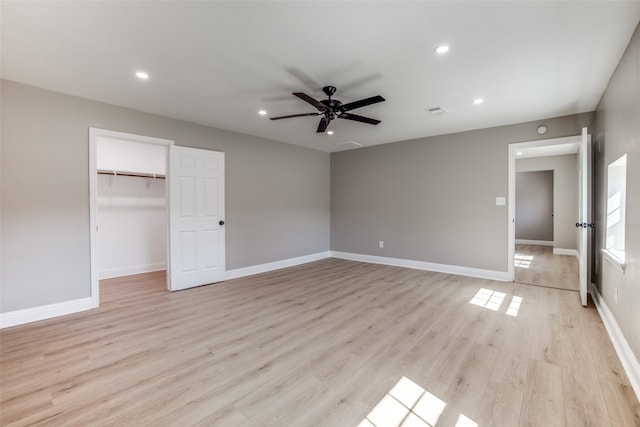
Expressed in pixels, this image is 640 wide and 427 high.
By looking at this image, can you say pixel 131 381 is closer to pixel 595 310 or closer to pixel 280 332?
pixel 280 332

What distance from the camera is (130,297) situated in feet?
13.0

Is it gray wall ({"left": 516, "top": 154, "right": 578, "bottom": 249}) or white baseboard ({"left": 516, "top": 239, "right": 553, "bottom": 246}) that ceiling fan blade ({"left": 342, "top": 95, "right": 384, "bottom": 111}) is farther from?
white baseboard ({"left": 516, "top": 239, "right": 553, "bottom": 246})

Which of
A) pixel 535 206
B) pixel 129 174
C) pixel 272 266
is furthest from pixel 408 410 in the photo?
pixel 535 206

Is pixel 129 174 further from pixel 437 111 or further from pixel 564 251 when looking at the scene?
pixel 564 251

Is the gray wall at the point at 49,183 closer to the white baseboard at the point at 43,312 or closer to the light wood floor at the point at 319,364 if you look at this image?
the white baseboard at the point at 43,312

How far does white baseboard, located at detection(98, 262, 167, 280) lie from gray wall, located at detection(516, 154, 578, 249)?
A: 32.1 ft

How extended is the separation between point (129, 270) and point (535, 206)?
1118cm

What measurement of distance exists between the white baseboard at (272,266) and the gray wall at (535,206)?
22.4 feet

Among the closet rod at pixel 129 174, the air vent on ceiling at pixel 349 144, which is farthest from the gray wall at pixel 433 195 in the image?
the closet rod at pixel 129 174

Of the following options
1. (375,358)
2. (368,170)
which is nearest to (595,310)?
(375,358)

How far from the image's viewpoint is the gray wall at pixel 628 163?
2088 millimetres

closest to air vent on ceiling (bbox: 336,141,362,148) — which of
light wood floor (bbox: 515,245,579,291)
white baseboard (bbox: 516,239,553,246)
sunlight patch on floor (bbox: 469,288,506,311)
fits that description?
sunlight patch on floor (bbox: 469,288,506,311)

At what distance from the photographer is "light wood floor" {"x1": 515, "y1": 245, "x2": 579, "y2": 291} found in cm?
461

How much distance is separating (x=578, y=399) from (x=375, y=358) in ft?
4.36
